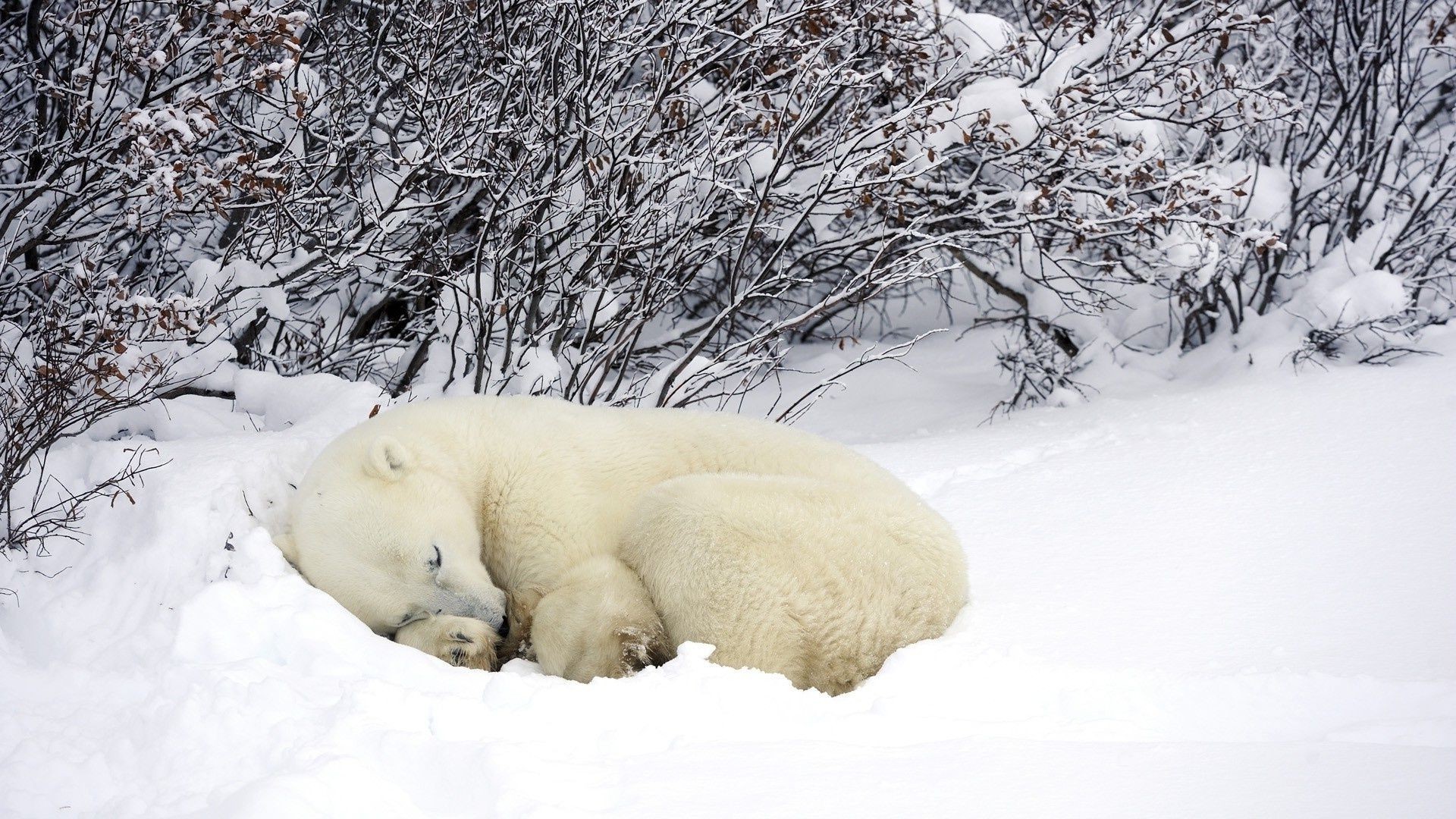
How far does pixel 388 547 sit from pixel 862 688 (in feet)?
4.54

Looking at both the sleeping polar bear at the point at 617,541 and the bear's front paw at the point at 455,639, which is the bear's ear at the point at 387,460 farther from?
the bear's front paw at the point at 455,639

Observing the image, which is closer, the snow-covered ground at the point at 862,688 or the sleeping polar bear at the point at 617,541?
the snow-covered ground at the point at 862,688

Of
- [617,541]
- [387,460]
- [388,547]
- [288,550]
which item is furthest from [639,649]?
[288,550]

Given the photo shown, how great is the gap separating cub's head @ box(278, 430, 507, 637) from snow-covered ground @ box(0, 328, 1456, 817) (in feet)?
0.47

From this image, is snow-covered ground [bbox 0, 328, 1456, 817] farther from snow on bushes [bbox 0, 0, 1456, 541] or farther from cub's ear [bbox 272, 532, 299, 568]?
snow on bushes [bbox 0, 0, 1456, 541]

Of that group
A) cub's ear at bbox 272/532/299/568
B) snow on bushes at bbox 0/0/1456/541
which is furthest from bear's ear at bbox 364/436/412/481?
snow on bushes at bbox 0/0/1456/541

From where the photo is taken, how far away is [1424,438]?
3.74 metres

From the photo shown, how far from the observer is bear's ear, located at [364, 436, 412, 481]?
281 centimetres

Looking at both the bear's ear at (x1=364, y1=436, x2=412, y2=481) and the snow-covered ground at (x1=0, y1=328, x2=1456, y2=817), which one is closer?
the snow-covered ground at (x1=0, y1=328, x2=1456, y2=817)

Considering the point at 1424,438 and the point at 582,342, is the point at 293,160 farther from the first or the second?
the point at 1424,438

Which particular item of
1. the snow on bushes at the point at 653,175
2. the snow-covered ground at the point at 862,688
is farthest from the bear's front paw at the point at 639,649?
the snow on bushes at the point at 653,175

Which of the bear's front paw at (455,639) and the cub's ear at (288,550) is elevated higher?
the cub's ear at (288,550)

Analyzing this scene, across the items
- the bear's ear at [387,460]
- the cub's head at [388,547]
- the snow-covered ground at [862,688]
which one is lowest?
the snow-covered ground at [862,688]

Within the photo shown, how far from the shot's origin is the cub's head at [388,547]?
8.98ft
